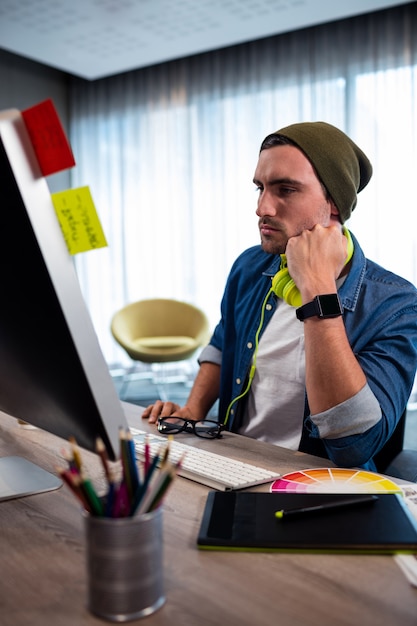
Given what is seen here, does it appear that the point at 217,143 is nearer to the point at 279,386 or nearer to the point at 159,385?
the point at 159,385

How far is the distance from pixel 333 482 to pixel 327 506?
0.18m

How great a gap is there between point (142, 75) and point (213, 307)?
7.95 ft

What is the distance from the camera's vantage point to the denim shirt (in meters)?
1.24

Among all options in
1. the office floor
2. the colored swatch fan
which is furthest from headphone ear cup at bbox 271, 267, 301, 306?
the office floor

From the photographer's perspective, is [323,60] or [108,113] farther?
[108,113]

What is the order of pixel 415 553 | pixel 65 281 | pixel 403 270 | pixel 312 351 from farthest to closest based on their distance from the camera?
pixel 403 270 → pixel 312 351 → pixel 415 553 → pixel 65 281

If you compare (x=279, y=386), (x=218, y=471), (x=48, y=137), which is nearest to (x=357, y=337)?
(x=279, y=386)

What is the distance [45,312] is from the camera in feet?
2.29

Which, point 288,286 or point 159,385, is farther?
point 159,385

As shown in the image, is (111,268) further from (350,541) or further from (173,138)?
(350,541)

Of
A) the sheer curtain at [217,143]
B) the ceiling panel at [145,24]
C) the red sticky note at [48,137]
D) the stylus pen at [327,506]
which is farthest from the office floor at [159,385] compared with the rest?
the red sticky note at [48,137]

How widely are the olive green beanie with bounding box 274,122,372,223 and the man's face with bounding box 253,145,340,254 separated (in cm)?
2

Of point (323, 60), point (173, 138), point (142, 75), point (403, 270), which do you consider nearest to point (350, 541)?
point (403, 270)

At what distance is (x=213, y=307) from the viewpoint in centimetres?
579
